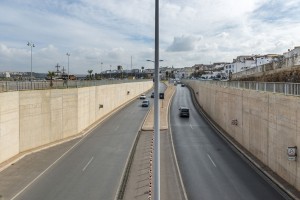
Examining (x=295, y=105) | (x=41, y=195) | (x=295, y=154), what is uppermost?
(x=295, y=105)

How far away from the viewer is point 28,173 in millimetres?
23328

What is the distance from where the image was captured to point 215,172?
23656 millimetres

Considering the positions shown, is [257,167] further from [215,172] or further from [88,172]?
[88,172]

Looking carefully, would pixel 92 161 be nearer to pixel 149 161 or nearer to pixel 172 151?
pixel 149 161

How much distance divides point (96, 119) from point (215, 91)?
55.9 ft

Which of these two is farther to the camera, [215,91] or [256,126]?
[215,91]

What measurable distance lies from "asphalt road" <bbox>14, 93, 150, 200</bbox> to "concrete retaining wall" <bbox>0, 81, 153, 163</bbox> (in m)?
2.76

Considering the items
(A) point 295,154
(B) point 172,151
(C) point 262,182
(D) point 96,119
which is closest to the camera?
(A) point 295,154

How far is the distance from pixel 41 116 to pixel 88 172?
1036cm

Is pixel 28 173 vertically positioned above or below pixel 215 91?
below

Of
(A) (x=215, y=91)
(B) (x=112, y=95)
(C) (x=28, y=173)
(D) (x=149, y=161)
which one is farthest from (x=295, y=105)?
(B) (x=112, y=95)

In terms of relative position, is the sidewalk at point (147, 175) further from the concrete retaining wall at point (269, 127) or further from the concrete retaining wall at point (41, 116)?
the concrete retaining wall at point (41, 116)

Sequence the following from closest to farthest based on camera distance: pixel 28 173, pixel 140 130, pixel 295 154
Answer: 1. pixel 295 154
2. pixel 28 173
3. pixel 140 130

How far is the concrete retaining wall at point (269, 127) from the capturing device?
19188 mm
